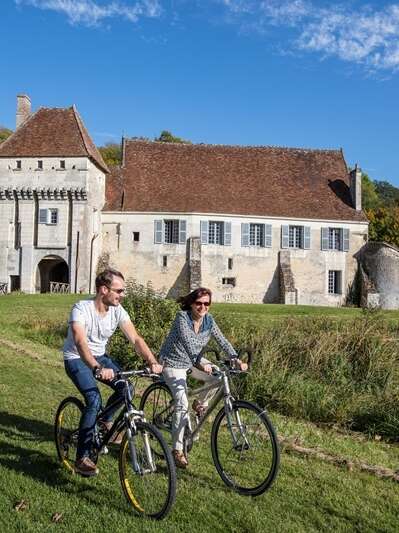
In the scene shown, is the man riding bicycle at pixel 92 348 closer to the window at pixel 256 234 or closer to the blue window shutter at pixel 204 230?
the blue window shutter at pixel 204 230

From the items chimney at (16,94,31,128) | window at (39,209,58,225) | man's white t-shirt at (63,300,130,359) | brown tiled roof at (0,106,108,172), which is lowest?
man's white t-shirt at (63,300,130,359)

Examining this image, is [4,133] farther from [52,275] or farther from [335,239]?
[335,239]

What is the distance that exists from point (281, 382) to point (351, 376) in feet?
5.42

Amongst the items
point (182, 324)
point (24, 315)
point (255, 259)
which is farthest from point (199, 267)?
point (182, 324)

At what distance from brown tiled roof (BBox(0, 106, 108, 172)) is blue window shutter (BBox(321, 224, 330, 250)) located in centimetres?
1225

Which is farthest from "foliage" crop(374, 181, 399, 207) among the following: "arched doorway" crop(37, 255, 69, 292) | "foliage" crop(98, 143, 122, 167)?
"arched doorway" crop(37, 255, 69, 292)

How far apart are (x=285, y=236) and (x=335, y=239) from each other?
2.80m

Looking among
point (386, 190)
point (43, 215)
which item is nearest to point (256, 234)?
point (43, 215)

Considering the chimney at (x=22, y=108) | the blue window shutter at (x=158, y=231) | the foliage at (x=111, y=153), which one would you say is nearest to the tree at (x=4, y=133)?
the foliage at (x=111, y=153)

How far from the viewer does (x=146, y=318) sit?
12.8 meters

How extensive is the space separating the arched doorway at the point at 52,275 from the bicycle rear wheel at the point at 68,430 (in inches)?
970

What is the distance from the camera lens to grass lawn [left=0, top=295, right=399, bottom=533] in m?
3.92

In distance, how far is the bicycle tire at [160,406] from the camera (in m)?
5.31

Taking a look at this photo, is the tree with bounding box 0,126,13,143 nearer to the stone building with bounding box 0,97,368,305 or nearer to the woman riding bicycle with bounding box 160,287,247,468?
the stone building with bounding box 0,97,368,305
